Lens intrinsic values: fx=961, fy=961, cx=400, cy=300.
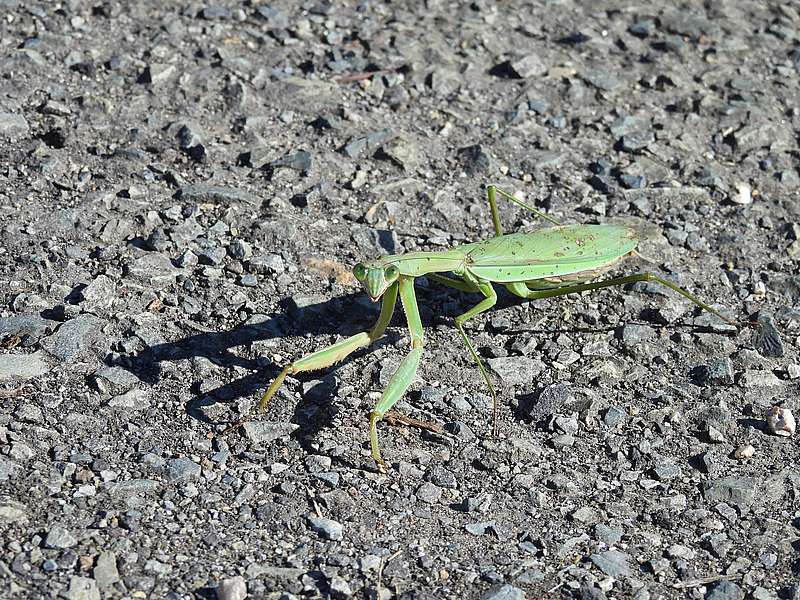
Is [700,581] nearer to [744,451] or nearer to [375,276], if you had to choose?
[744,451]

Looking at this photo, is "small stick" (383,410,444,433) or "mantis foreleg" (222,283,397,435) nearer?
"mantis foreleg" (222,283,397,435)

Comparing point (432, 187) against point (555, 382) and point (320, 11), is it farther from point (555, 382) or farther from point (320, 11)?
point (320, 11)

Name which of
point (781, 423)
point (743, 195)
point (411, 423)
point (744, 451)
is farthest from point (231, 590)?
point (743, 195)

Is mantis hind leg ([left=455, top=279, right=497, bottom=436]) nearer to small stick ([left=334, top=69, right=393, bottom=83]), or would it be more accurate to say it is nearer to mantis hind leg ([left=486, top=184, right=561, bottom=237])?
mantis hind leg ([left=486, top=184, right=561, bottom=237])

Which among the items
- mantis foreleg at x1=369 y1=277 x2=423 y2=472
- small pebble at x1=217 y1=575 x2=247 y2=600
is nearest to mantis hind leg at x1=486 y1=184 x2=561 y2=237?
mantis foreleg at x1=369 y1=277 x2=423 y2=472

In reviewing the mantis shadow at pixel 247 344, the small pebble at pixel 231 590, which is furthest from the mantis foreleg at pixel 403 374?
the small pebble at pixel 231 590

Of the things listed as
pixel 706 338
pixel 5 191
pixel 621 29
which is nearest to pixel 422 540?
pixel 706 338
